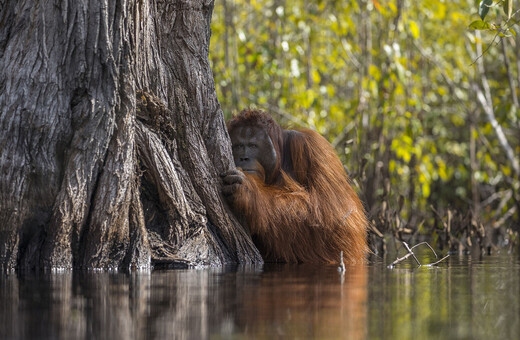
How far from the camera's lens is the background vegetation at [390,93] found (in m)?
9.73

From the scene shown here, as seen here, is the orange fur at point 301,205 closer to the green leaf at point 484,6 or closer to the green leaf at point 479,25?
the green leaf at point 479,25

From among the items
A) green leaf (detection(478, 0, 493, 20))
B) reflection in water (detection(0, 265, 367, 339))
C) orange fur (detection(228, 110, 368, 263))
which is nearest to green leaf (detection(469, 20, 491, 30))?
green leaf (detection(478, 0, 493, 20))

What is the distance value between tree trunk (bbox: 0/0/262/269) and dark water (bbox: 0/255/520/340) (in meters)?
0.36

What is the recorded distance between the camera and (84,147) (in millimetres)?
4832

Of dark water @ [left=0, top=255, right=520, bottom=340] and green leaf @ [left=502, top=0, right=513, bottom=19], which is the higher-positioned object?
green leaf @ [left=502, top=0, right=513, bottom=19]

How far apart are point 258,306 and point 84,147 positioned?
2111 millimetres

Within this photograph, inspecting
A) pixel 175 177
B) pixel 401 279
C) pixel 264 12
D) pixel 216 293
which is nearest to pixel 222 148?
pixel 175 177

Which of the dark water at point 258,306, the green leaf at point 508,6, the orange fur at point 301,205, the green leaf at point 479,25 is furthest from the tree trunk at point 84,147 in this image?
the green leaf at point 508,6

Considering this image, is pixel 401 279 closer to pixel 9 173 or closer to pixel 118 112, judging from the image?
pixel 118 112

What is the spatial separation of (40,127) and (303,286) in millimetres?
1919

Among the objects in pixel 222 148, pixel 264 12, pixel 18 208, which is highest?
pixel 264 12

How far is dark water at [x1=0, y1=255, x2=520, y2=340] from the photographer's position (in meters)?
2.53

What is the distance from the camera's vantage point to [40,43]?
4883mm

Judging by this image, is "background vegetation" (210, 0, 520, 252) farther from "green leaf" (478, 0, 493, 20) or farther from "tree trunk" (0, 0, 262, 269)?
"tree trunk" (0, 0, 262, 269)
